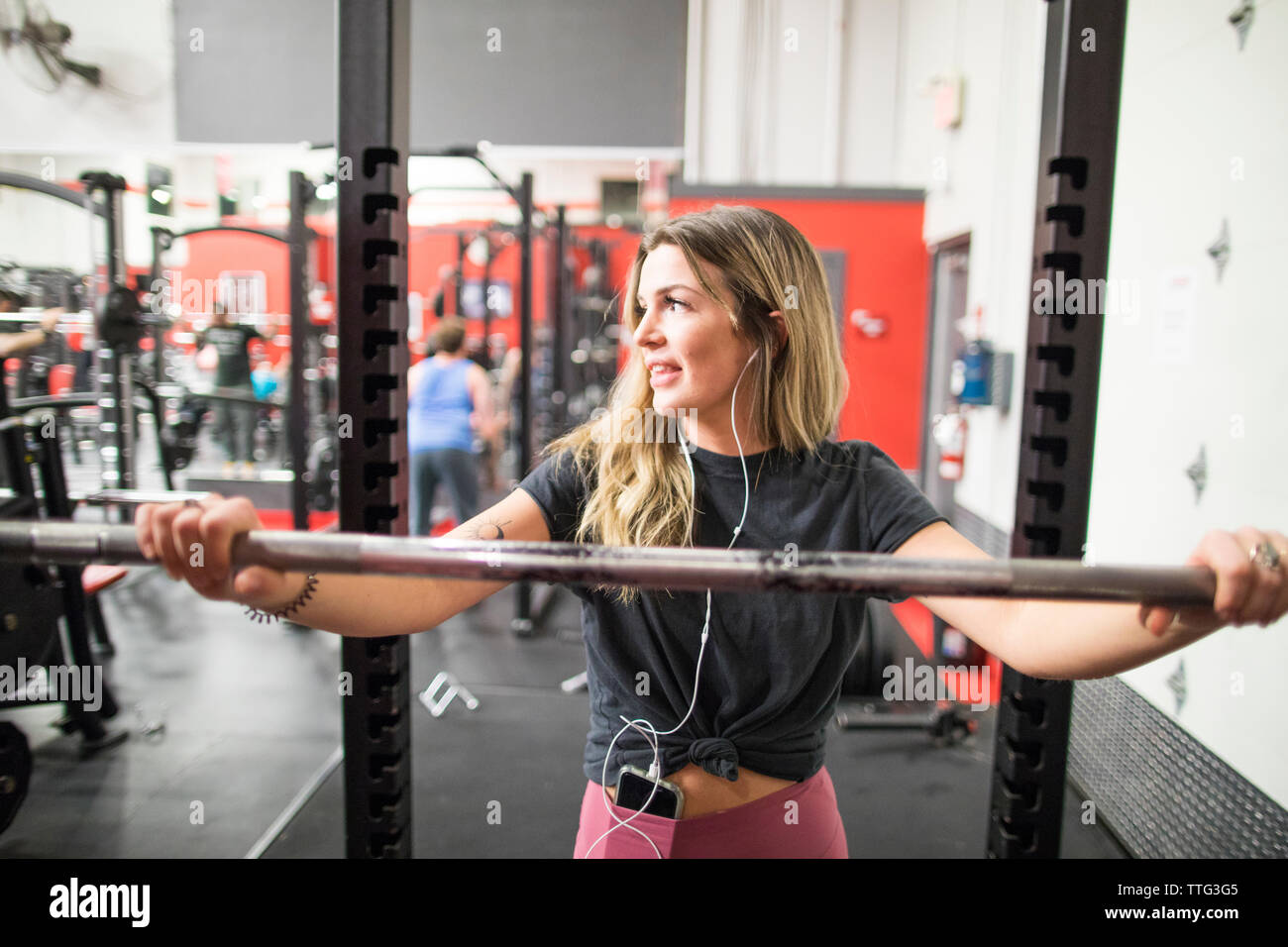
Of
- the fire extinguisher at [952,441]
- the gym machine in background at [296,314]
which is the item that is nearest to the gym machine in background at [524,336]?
the gym machine in background at [296,314]

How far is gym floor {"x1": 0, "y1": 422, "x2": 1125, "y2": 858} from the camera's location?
263 centimetres

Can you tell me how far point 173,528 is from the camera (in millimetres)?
803

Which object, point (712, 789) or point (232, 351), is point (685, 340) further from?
point (232, 351)

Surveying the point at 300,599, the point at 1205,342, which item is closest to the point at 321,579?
the point at 300,599

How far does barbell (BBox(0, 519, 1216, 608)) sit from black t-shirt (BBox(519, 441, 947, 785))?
0.30 m

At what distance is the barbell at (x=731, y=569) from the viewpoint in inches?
29.5

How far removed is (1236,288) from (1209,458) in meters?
0.48

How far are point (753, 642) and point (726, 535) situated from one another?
159 millimetres

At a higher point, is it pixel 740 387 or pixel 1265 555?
pixel 740 387

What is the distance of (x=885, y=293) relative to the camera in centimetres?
729

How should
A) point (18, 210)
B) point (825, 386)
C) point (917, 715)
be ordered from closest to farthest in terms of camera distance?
point (825, 386)
point (917, 715)
point (18, 210)

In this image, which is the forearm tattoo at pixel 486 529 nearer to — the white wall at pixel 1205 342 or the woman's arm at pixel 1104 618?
the woman's arm at pixel 1104 618
